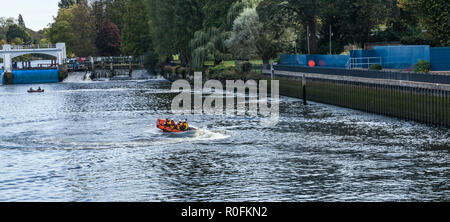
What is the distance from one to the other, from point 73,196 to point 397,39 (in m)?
71.8

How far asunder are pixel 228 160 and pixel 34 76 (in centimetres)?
10642

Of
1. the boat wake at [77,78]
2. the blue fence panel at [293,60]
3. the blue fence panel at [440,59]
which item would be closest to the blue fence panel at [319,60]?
the blue fence panel at [293,60]

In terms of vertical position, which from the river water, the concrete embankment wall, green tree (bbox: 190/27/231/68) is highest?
green tree (bbox: 190/27/231/68)

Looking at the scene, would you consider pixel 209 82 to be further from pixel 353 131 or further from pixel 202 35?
pixel 353 131

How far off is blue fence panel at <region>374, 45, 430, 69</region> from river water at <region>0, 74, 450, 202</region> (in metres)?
12.7

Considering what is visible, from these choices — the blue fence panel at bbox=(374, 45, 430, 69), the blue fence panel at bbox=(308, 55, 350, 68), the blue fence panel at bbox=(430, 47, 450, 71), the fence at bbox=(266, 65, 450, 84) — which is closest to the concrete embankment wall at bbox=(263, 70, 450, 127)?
the fence at bbox=(266, 65, 450, 84)

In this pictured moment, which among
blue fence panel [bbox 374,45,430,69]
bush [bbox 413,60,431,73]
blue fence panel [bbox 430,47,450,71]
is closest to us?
bush [bbox 413,60,431,73]

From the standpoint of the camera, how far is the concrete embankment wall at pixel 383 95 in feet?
150

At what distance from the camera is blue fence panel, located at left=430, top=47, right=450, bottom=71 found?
208 feet

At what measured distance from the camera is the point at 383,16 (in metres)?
89.5

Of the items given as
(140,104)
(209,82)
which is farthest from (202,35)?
(140,104)

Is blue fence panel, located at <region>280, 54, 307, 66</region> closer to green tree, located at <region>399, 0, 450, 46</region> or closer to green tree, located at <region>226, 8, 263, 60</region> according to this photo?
green tree, located at <region>226, 8, 263, 60</region>

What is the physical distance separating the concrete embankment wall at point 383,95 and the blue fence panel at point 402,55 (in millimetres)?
8424

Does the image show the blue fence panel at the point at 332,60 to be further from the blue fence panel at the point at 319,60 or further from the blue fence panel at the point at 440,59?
the blue fence panel at the point at 440,59
